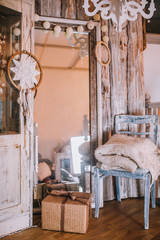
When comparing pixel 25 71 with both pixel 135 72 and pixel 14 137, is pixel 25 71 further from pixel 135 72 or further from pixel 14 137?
pixel 135 72

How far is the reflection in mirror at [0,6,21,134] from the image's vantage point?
2201 millimetres

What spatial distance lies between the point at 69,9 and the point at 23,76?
106cm

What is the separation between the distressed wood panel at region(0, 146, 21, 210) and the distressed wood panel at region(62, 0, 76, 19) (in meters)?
1.61

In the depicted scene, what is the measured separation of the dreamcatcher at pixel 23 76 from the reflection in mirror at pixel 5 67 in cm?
6

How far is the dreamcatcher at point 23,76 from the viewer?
2.20 m

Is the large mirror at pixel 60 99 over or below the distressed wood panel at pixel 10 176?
over

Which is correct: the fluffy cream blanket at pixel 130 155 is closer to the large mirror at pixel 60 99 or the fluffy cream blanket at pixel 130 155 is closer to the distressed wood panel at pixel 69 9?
the distressed wood panel at pixel 69 9

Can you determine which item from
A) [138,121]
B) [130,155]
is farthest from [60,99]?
[130,155]

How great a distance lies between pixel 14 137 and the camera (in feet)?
7.05

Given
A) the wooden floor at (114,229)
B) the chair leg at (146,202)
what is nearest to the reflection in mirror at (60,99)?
the wooden floor at (114,229)

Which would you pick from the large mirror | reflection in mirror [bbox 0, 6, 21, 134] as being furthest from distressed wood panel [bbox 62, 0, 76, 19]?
the large mirror

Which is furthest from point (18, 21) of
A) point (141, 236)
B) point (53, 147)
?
point (53, 147)

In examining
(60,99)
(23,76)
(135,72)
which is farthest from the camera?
(60,99)

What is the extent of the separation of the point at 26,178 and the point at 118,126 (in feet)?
4.07
